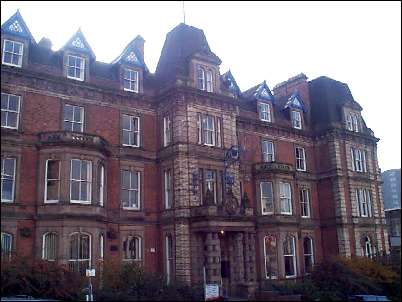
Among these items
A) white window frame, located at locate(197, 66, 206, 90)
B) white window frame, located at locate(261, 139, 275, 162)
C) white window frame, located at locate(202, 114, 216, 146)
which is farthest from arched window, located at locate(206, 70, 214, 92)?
white window frame, located at locate(261, 139, 275, 162)

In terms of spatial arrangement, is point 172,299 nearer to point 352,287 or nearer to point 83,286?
point 83,286

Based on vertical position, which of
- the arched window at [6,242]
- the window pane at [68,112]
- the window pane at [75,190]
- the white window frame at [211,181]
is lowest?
the arched window at [6,242]

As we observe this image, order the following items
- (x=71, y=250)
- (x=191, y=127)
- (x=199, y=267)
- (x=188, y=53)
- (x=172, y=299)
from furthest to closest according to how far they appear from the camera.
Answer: (x=188, y=53), (x=191, y=127), (x=199, y=267), (x=71, y=250), (x=172, y=299)

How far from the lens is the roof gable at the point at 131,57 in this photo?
106 feet

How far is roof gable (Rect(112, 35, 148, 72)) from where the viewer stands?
1277 inches

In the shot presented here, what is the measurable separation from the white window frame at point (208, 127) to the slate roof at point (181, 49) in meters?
3.58

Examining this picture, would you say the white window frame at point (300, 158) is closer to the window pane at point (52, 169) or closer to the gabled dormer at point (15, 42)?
the window pane at point (52, 169)

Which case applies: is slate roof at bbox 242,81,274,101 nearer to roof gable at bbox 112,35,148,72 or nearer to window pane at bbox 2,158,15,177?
roof gable at bbox 112,35,148,72

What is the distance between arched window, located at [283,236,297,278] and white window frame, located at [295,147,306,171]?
24.0 feet

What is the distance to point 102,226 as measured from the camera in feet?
90.2

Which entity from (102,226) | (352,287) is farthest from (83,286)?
(352,287)

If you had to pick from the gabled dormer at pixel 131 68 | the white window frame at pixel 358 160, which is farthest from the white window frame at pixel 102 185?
the white window frame at pixel 358 160

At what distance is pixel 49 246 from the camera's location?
25.9 meters

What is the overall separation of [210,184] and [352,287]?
11006 millimetres
